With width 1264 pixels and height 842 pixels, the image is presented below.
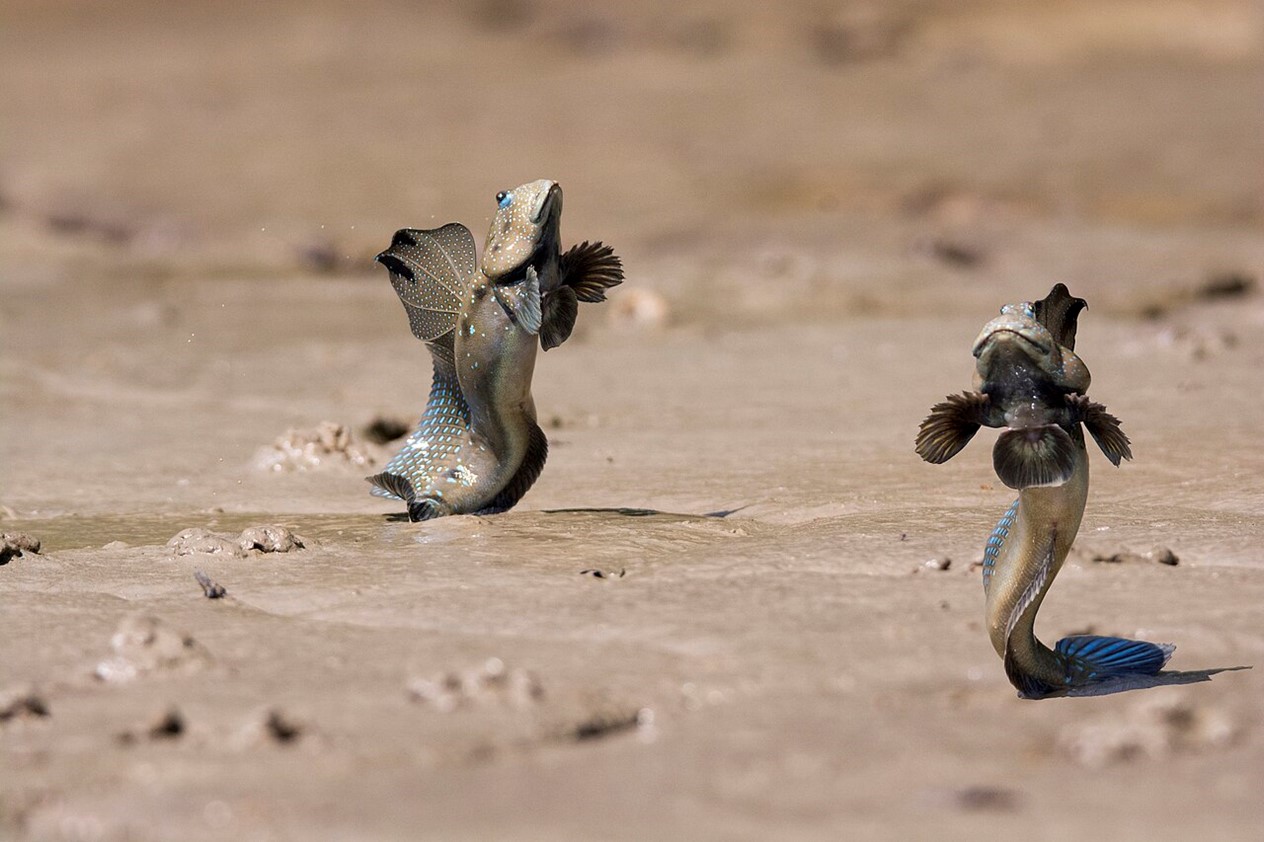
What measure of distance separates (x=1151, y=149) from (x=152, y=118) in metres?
8.45

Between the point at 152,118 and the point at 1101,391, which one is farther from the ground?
the point at 152,118

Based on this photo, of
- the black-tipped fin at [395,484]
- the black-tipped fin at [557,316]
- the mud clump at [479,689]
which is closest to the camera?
the mud clump at [479,689]

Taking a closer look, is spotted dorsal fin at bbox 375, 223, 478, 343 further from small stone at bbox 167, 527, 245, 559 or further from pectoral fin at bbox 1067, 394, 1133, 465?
pectoral fin at bbox 1067, 394, 1133, 465

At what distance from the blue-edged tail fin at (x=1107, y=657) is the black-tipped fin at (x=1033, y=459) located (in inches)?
15.4

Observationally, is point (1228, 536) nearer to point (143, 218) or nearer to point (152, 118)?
point (143, 218)

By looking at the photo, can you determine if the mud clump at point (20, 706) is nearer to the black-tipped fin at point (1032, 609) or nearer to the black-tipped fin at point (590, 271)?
the black-tipped fin at point (1032, 609)

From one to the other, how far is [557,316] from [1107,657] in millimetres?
2060

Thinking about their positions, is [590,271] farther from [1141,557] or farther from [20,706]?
[20,706]

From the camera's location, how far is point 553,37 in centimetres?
1655

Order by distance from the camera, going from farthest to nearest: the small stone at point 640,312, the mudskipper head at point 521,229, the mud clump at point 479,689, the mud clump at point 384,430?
the small stone at point 640,312 → the mud clump at point 384,430 → the mudskipper head at point 521,229 → the mud clump at point 479,689

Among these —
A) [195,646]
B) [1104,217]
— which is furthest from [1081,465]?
[1104,217]

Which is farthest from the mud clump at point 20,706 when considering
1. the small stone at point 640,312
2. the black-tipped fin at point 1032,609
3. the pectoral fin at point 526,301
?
the small stone at point 640,312

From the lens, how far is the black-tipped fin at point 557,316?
513 cm

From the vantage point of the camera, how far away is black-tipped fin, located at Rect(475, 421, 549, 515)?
17.3 ft
